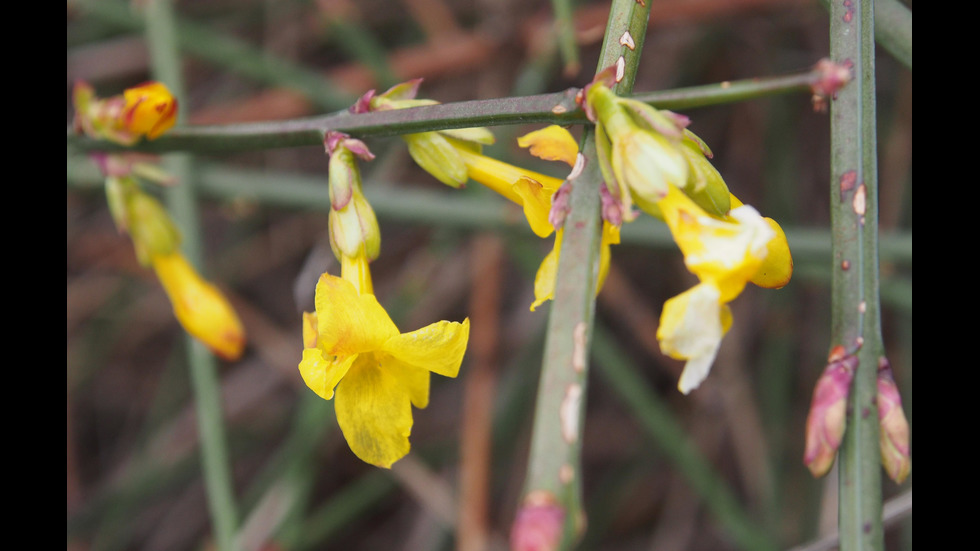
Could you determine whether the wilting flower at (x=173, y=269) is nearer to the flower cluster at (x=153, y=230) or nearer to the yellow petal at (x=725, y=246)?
the flower cluster at (x=153, y=230)

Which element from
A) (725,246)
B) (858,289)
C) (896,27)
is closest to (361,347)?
(725,246)

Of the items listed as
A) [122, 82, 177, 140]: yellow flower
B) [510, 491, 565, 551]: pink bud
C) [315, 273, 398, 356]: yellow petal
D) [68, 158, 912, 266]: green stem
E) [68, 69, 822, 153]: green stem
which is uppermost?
[68, 158, 912, 266]: green stem

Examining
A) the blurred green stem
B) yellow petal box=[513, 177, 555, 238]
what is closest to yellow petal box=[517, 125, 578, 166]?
yellow petal box=[513, 177, 555, 238]

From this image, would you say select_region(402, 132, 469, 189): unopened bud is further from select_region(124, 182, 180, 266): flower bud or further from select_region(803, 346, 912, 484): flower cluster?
select_region(124, 182, 180, 266): flower bud

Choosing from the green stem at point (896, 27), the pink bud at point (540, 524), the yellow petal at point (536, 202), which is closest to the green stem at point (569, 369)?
the pink bud at point (540, 524)

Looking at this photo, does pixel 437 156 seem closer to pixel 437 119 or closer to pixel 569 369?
pixel 437 119

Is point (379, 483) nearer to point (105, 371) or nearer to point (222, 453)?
point (222, 453)

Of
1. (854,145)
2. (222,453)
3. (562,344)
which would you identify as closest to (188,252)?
(222,453)
